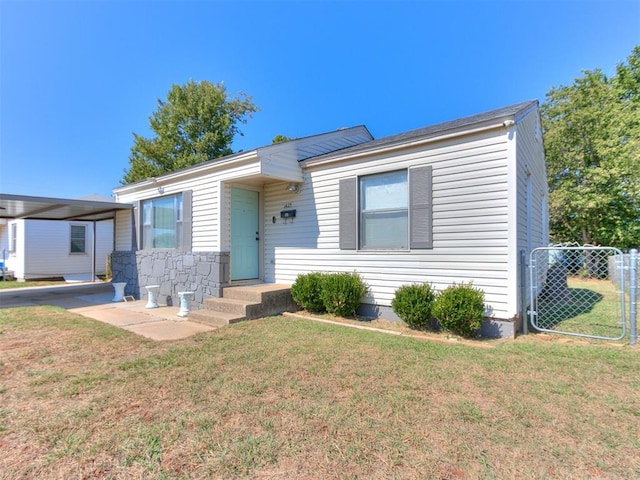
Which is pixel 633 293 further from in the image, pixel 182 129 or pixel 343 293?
pixel 182 129

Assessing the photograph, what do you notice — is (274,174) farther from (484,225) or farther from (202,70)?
(202,70)

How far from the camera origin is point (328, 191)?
6359mm

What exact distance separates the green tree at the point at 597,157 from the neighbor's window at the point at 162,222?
17.0 m

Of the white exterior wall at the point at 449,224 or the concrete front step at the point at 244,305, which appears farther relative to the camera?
the concrete front step at the point at 244,305

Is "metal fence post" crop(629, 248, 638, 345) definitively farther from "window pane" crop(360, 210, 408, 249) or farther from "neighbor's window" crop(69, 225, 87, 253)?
"neighbor's window" crop(69, 225, 87, 253)

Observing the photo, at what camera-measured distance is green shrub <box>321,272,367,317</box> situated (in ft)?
18.4

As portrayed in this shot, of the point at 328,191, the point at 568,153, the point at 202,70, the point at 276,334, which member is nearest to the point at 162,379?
the point at 276,334

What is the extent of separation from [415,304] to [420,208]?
5.12 ft

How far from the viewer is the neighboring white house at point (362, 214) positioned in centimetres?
463

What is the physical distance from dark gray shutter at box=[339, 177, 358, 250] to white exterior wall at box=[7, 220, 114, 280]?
14.1 metres

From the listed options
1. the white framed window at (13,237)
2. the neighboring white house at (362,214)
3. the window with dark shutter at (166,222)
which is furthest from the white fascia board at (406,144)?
the white framed window at (13,237)

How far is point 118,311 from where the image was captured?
22.0ft

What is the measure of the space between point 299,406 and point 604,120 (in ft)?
64.3

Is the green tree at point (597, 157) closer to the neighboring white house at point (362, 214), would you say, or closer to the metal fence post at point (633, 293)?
the neighboring white house at point (362, 214)
